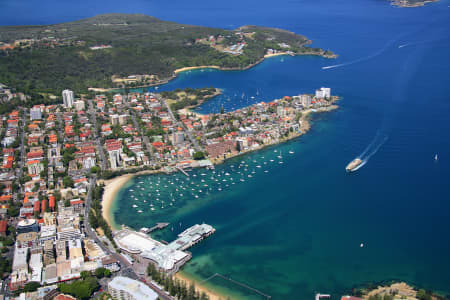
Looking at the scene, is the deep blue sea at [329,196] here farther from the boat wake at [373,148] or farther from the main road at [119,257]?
the main road at [119,257]

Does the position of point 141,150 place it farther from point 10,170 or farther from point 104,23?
point 104,23

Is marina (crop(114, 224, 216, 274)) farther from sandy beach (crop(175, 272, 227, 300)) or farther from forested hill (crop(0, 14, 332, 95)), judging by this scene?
forested hill (crop(0, 14, 332, 95))

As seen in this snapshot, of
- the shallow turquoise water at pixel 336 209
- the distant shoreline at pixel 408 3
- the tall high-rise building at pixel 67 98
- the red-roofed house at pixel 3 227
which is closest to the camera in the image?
the shallow turquoise water at pixel 336 209

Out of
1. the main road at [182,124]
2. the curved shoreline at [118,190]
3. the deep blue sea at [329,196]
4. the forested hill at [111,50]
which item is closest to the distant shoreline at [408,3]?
the forested hill at [111,50]

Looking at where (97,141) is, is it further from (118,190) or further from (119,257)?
(119,257)

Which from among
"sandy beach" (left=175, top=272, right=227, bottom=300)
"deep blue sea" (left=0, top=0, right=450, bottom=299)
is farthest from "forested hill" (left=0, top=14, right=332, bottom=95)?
"sandy beach" (left=175, top=272, right=227, bottom=300)

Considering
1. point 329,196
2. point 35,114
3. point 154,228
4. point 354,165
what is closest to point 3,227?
point 154,228
